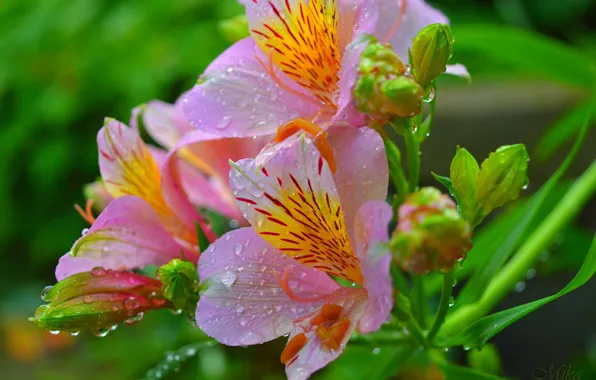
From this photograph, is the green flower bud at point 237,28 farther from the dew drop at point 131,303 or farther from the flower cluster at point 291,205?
the dew drop at point 131,303

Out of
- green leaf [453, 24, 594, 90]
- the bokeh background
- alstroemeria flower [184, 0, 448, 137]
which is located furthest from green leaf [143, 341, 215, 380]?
the bokeh background

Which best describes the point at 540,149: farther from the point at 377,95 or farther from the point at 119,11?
the point at 119,11

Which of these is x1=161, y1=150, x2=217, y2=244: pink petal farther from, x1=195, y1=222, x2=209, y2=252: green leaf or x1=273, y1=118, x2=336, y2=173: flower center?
x1=273, y1=118, x2=336, y2=173: flower center

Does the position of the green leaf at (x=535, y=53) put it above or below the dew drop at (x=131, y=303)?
below

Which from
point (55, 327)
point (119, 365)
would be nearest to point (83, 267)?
point (55, 327)

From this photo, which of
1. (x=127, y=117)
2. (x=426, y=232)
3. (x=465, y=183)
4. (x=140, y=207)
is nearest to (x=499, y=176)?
(x=465, y=183)

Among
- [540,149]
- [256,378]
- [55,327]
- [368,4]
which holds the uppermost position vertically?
[368,4]

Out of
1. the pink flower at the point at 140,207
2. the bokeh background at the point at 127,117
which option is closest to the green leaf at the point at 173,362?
the pink flower at the point at 140,207

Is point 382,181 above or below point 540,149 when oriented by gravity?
above
